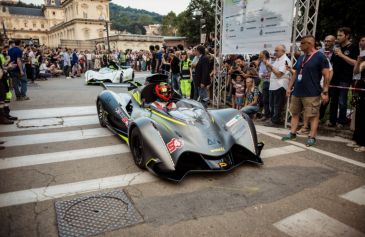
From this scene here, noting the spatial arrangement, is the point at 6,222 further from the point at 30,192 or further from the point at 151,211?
the point at 151,211

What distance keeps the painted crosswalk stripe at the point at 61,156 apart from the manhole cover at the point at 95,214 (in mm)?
1591

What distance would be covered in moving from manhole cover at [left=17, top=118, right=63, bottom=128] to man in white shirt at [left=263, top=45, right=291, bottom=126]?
553 cm

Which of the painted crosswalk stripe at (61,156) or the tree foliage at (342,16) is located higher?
the tree foliage at (342,16)

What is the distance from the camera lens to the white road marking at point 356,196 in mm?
3438

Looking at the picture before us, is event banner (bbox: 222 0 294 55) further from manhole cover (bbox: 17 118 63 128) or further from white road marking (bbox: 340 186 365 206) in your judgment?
manhole cover (bbox: 17 118 63 128)

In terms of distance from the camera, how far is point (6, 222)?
3014mm

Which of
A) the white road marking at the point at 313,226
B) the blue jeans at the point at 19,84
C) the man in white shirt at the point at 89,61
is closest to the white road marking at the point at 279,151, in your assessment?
the white road marking at the point at 313,226

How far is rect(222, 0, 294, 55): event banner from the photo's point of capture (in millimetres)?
6738

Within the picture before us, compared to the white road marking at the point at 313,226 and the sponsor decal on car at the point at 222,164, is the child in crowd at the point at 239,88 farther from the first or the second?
the white road marking at the point at 313,226

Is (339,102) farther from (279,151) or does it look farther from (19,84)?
(19,84)

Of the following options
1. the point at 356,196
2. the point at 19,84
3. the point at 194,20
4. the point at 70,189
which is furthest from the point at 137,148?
the point at 194,20

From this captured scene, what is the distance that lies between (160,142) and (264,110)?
4652 millimetres

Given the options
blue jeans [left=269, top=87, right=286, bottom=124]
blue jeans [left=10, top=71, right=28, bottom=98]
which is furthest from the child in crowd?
blue jeans [left=10, top=71, right=28, bottom=98]

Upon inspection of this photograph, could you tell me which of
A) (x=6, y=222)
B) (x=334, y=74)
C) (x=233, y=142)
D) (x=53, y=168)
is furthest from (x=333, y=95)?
(x=6, y=222)
